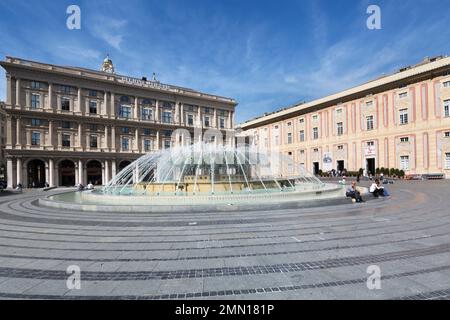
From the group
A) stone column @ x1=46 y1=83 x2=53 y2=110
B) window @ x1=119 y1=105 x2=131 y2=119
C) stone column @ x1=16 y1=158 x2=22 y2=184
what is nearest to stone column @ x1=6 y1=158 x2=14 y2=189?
stone column @ x1=16 y1=158 x2=22 y2=184

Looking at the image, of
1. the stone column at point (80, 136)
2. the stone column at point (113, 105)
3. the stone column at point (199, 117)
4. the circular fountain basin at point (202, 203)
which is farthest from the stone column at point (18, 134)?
the stone column at point (199, 117)

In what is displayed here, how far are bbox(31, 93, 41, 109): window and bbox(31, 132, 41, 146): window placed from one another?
409cm

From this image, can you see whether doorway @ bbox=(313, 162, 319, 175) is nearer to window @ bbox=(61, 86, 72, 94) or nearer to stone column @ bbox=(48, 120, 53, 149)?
window @ bbox=(61, 86, 72, 94)

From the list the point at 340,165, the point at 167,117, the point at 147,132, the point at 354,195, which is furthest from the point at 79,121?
the point at 340,165

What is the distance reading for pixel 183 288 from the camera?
4.20m

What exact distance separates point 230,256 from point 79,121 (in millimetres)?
43565

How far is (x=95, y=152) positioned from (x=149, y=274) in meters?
42.3

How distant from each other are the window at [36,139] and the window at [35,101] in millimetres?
4086

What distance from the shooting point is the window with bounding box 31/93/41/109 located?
37156 millimetres

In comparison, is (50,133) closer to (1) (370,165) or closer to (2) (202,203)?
(2) (202,203)

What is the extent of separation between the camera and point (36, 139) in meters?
37.4

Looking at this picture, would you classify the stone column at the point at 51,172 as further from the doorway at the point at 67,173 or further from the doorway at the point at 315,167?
the doorway at the point at 315,167

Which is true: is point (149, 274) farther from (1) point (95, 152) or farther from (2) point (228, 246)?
(1) point (95, 152)
